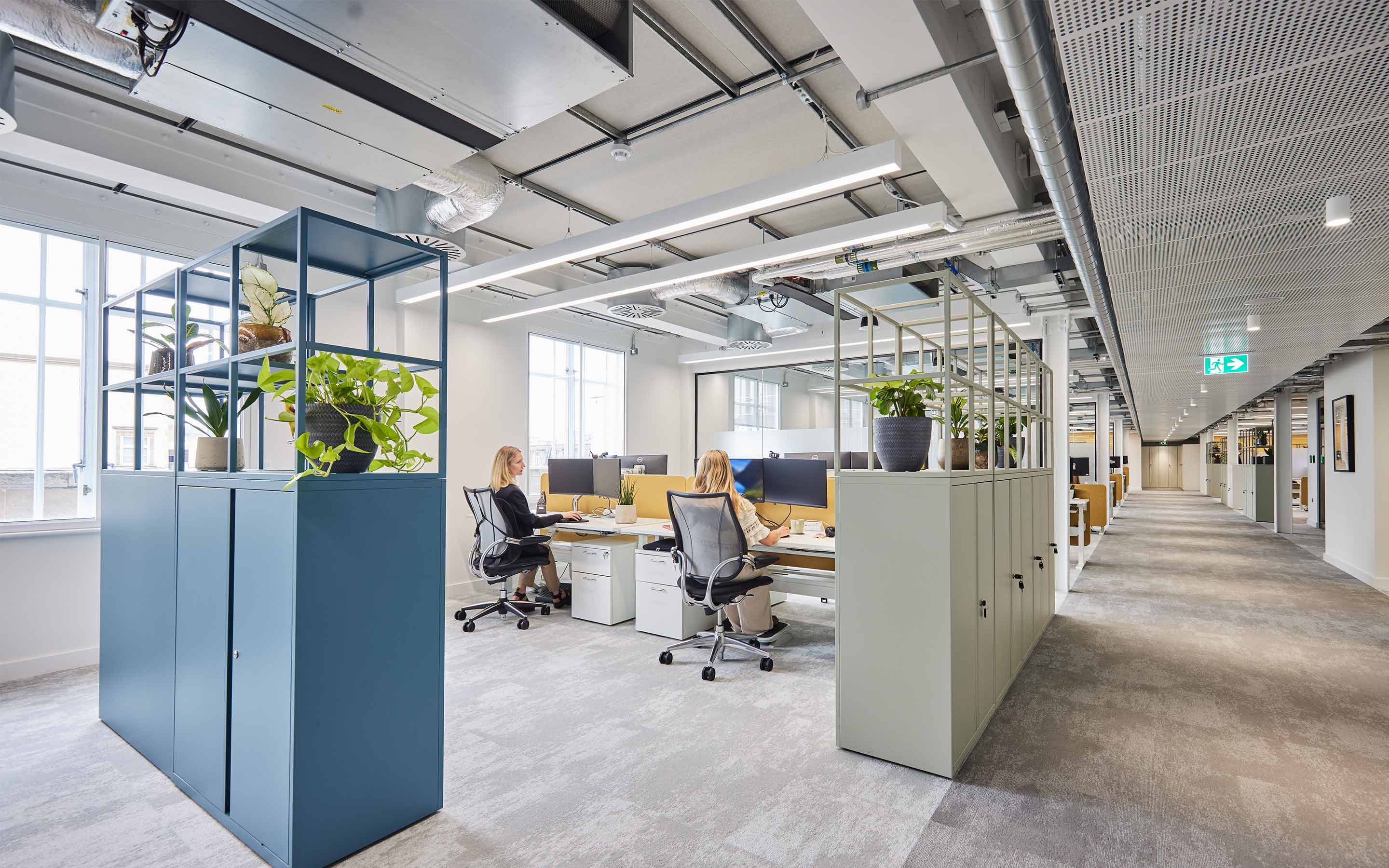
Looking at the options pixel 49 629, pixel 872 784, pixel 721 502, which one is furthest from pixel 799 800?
pixel 49 629

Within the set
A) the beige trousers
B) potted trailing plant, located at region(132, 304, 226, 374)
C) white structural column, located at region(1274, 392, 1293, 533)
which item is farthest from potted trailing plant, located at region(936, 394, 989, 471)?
white structural column, located at region(1274, 392, 1293, 533)

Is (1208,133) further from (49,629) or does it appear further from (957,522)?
(49,629)

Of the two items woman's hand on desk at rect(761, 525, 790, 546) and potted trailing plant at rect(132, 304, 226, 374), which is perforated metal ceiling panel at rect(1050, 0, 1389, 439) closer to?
woman's hand on desk at rect(761, 525, 790, 546)

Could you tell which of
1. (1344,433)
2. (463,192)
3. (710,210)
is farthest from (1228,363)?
(463,192)

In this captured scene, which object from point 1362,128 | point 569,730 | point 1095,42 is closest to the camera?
point 1095,42

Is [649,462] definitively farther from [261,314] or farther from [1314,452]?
[1314,452]

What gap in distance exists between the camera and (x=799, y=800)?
8.63 ft

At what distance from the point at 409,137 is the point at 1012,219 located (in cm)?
358

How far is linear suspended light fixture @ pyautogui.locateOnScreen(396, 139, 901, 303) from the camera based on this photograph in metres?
3.40

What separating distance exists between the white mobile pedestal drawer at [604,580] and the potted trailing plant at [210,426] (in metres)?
3.00

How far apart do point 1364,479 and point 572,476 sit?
29.3 feet

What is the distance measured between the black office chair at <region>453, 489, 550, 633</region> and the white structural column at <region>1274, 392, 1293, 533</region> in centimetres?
1343

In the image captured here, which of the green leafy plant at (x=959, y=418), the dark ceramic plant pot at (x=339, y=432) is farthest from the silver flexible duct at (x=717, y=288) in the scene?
the dark ceramic plant pot at (x=339, y=432)

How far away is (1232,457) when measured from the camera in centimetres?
1889
